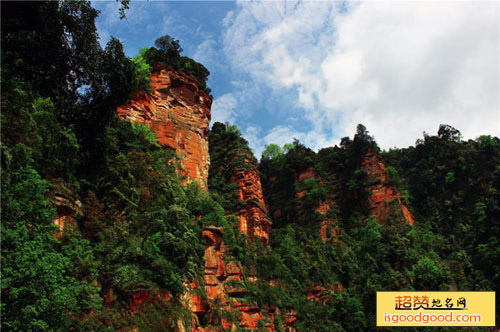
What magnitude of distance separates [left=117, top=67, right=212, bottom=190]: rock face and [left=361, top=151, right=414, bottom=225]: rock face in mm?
27193

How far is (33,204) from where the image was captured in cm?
980

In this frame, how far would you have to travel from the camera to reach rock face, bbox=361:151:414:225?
43781mm

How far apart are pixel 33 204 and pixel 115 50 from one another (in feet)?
26.8

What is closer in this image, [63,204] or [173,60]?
[63,204]

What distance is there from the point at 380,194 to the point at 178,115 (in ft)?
99.7

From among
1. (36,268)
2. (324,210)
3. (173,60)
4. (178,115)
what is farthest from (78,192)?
(324,210)

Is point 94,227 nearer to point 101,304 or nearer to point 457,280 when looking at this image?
point 101,304

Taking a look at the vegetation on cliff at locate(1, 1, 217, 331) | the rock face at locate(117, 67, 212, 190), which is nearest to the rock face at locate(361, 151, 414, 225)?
the rock face at locate(117, 67, 212, 190)

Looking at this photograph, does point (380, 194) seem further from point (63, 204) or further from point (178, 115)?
point (63, 204)

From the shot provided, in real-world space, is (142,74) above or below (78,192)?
above

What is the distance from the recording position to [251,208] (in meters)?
32.0

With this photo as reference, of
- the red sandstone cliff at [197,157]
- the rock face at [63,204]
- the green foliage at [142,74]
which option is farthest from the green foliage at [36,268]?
the green foliage at [142,74]

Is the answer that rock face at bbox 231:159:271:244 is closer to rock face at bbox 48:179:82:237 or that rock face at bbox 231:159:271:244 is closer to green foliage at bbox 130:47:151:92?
green foliage at bbox 130:47:151:92

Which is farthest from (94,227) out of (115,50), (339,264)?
(339,264)
